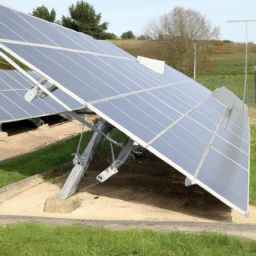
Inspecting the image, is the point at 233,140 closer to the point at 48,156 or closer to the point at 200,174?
the point at 200,174

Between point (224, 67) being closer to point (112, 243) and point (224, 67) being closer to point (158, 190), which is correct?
point (158, 190)

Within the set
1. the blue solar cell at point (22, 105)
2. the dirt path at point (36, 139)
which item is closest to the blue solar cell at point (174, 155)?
the dirt path at point (36, 139)

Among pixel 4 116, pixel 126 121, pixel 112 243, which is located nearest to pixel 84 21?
pixel 4 116

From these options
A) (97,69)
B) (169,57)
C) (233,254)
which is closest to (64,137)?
(97,69)

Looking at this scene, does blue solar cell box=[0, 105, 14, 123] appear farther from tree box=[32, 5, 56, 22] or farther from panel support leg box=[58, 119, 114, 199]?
tree box=[32, 5, 56, 22]

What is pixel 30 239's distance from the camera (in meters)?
6.88

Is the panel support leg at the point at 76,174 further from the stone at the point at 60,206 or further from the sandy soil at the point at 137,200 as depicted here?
the stone at the point at 60,206

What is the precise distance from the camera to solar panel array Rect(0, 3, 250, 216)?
840cm

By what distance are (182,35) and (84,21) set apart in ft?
49.9

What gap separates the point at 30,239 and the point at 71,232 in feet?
2.47

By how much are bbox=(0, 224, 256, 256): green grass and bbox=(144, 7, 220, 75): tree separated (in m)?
51.5

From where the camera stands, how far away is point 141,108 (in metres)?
10.1

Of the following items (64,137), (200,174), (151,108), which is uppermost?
(151,108)

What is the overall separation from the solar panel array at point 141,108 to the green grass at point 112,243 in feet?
3.97
